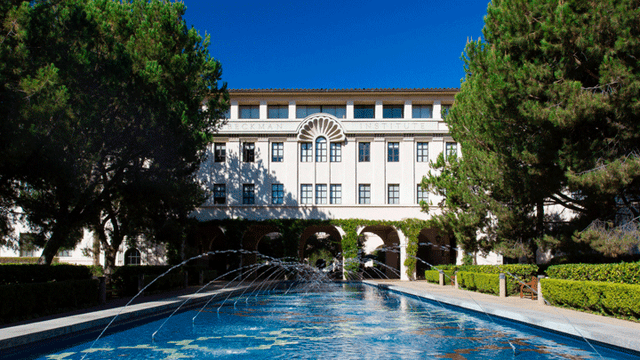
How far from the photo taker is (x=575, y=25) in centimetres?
1491

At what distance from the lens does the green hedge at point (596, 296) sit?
1130 centimetres

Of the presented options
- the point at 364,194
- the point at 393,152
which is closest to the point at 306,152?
the point at 364,194

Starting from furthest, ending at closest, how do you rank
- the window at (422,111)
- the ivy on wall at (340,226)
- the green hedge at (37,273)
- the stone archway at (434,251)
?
1. the stone archway at (434,251)
2. the window at (422,111)
3. the ivy on wall at (340,226)
4. the green hedge at (37,273)

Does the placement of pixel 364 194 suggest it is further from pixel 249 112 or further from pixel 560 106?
pixel 560 106

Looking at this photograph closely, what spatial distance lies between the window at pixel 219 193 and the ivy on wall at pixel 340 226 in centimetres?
152

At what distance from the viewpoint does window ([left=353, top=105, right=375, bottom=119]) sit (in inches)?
1373

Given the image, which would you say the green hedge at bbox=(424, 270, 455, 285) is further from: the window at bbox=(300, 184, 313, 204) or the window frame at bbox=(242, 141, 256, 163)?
the window frame at bbox=(242, 141, 256, 163)

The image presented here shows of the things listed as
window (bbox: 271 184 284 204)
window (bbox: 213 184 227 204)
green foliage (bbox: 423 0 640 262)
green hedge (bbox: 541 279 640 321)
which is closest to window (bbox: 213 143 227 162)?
window (bbox: 213 184 227 204)

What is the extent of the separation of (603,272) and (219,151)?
25.2 m

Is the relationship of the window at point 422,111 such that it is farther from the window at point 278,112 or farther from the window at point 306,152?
the window at point 278,112

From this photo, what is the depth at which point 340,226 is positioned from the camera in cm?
3294

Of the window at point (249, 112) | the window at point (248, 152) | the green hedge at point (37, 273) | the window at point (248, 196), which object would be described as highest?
the window at point (249, 112)

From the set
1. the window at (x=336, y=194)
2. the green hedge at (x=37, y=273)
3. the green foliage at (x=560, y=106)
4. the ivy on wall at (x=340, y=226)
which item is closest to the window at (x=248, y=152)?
the ivy on wall at (x=340, y=226)

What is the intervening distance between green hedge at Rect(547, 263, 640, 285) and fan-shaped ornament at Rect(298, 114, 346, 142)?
1945 cm
